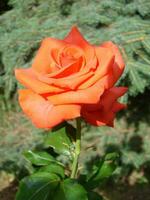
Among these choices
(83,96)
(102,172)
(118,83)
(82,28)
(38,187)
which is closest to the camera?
(83,96)

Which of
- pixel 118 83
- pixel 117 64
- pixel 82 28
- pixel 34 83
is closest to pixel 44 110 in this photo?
pixel 34 83

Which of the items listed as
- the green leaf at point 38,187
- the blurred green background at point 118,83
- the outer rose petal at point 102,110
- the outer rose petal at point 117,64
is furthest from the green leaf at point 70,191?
the blurred green background at point 118,83

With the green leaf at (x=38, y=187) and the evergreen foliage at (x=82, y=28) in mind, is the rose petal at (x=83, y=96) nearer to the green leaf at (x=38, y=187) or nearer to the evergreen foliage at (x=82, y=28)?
the green leaf at (x=38, y=187)

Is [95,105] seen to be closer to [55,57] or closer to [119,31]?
[55,57]

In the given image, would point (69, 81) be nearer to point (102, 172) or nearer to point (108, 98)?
point (108, 98)

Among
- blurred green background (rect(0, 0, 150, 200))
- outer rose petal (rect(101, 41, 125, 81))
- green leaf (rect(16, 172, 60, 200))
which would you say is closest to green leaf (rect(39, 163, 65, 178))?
green leaf (rect(16, 172, 60, 200))
